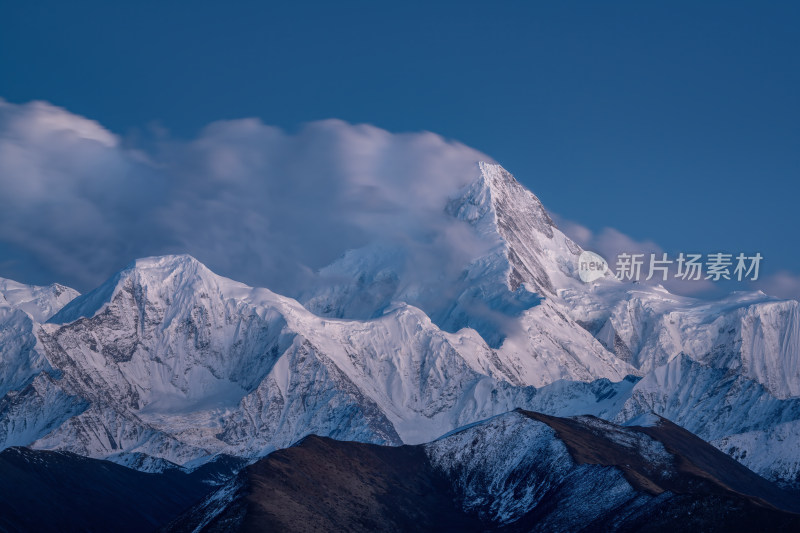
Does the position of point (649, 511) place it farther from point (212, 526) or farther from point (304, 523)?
point (212, 526)

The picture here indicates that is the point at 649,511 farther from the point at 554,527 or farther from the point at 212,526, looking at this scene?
the point at 212,526

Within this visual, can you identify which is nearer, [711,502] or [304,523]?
Answer: [711,502]

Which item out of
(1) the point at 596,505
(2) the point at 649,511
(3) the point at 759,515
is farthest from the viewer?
(1) the point at 596,505

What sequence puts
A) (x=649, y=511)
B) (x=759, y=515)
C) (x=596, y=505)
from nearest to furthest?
(x=759, y=515) → (x=649, y=511) → (x=596, y=505)

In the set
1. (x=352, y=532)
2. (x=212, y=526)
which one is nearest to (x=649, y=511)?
(x=352, y=532)

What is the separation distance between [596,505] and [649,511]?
18225 millimetres

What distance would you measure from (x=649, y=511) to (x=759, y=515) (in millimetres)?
19414

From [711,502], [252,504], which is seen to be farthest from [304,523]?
[711,502]

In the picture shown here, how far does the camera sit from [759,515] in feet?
538

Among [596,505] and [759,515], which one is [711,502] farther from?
[596,505]

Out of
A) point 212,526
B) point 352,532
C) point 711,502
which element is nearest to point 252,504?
point 212,526

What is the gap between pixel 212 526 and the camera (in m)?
185

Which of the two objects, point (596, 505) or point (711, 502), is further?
point (596, 505)

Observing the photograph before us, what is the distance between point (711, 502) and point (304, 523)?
60.7 metres
